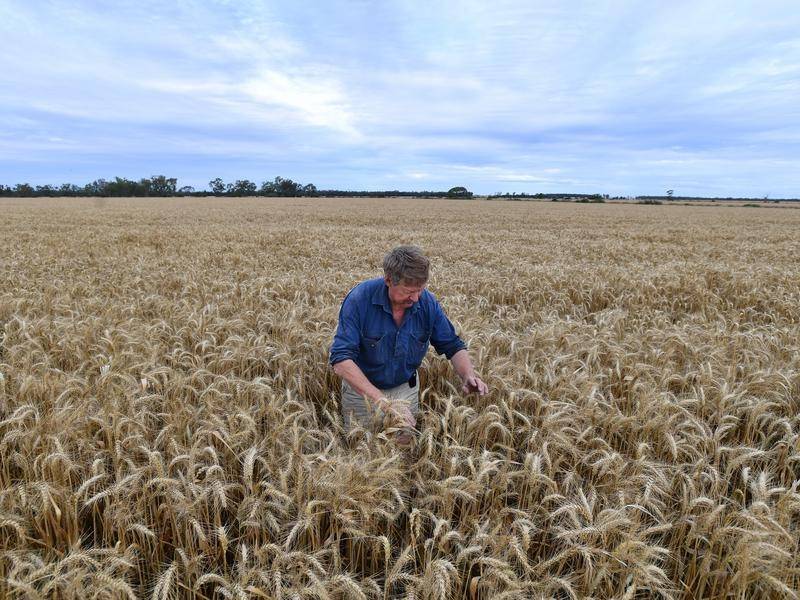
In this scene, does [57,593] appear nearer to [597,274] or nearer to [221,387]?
[221,387]

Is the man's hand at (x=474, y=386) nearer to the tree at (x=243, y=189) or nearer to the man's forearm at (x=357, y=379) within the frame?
the man's forearm at (x=357, y=379)

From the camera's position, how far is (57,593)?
186cm

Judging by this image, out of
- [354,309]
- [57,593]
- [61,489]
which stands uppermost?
[354,309]

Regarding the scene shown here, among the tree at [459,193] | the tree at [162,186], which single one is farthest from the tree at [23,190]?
the tree at [459,193]

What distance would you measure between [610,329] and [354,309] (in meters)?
3.60

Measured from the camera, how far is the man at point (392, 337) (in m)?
3.28

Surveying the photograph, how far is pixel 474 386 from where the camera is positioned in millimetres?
3537

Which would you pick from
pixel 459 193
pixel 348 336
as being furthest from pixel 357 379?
pixel 459 193

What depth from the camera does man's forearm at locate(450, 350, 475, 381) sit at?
3619 mm

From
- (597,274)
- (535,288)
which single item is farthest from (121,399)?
(597,274)

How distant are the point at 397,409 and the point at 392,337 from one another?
0.85 metres

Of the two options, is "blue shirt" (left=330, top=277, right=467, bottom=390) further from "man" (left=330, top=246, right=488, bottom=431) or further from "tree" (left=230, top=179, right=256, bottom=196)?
"tree" (left=230, top=179, right=256, bottom=196)

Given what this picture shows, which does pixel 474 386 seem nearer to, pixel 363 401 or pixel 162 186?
pixel 363 401

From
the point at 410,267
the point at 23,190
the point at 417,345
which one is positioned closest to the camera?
the point at 410,267
